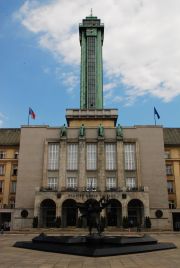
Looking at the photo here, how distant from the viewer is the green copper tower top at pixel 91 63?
7875cm

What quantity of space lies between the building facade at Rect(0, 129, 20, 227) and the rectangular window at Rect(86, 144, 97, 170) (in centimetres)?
1815

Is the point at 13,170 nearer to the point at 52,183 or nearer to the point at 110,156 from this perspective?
the point at 52,183

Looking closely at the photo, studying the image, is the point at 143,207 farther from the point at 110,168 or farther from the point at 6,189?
the point at 6,189

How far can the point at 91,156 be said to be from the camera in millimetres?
58812

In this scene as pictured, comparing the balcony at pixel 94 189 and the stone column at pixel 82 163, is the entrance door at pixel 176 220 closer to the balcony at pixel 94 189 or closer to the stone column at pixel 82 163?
the balcony at pixel 94 189

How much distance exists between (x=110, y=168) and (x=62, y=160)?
9639 mm

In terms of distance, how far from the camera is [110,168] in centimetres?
5791

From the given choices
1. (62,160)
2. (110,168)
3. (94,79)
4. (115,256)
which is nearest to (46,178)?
(62,160)

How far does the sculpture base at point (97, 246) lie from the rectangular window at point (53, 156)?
3758cm

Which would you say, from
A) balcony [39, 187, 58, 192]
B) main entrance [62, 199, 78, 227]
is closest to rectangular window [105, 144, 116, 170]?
main entrance [62, 199, 78, 227]

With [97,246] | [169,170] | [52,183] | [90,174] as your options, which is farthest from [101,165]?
[97,246]

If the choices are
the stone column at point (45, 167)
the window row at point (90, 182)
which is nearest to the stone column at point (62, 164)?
the window row at point (90, 182)

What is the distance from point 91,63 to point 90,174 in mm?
37294

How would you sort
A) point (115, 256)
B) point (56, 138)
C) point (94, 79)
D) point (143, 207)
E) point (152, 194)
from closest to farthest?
point (115, 256), point (143, 207), point (152, 194), point (56, 138), point (94, 79)
